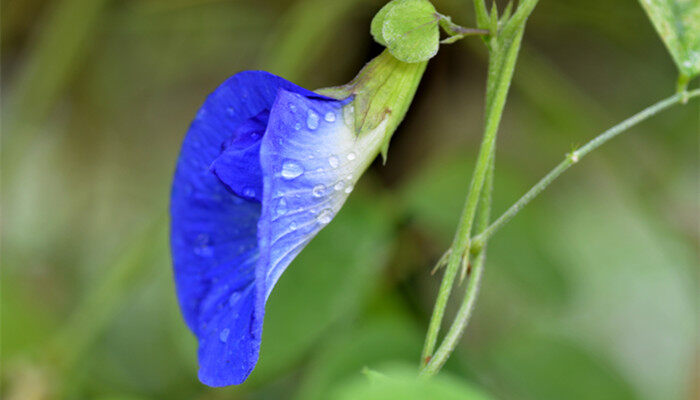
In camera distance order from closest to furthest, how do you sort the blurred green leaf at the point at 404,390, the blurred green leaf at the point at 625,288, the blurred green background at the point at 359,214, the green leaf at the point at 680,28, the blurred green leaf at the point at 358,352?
the blurred green leaf at the point at 404,390, the green leaf at the point at 680,28, the blurred green leaf at the point at 358,352, the blurred green background at the point at 359,214, the blurred green leaf at the point at 625,288

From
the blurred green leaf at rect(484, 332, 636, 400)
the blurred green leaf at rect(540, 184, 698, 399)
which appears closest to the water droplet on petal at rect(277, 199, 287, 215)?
the blurred green leaf at rect(484, 332, 636, 400)

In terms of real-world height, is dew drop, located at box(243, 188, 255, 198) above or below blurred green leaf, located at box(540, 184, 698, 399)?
above

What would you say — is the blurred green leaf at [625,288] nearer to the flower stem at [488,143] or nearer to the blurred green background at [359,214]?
the blurred green background at [359,214]

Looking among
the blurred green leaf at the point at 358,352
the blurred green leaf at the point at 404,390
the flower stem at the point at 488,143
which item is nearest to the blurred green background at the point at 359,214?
the blurred green leaf at the point at 358,352

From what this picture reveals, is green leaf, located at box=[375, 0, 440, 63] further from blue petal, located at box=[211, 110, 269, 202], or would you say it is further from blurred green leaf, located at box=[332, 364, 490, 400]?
blurred green leaf, located at box=[332, 364, 490, 400]

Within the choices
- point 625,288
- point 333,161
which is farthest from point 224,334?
point 625,288

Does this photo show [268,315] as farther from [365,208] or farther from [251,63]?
[251,63]
